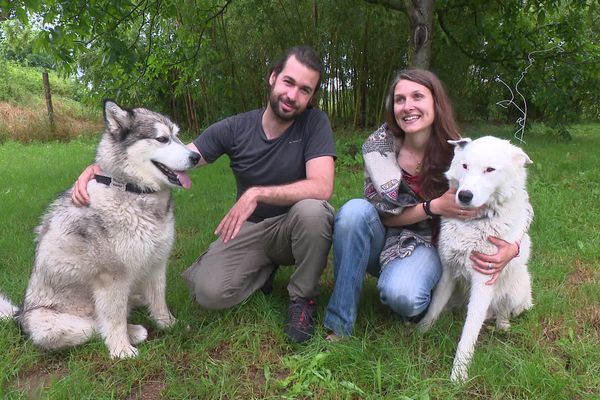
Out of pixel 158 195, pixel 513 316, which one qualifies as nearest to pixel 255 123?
pixel 158 195

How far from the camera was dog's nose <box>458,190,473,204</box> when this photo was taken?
5.60 feet

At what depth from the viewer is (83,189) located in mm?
1999

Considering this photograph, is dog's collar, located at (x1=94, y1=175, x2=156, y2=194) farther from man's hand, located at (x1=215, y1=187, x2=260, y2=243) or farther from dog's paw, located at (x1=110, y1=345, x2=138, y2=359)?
dog's paw, located at (x1=110, y1=345, x2=138, y2=359)

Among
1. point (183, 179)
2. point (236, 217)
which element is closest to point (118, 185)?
point (183, 179)

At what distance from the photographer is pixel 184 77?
7477 millimetres

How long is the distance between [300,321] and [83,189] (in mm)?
1190

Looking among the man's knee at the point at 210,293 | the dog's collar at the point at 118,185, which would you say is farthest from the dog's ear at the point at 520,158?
the dog's collar at the point at 118,185

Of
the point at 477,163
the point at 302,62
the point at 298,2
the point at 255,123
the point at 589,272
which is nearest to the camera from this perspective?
the point at 477,163

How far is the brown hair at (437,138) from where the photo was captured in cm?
211

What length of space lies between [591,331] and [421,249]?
0.90 m

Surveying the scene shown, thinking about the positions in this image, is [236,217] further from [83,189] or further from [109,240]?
[83,189]

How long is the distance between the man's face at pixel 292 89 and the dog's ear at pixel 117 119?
741mm

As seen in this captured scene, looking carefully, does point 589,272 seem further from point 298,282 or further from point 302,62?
point 302,62

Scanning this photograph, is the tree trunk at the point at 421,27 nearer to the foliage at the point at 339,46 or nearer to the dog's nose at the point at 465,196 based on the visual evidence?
the foliage at the point at 339,46
